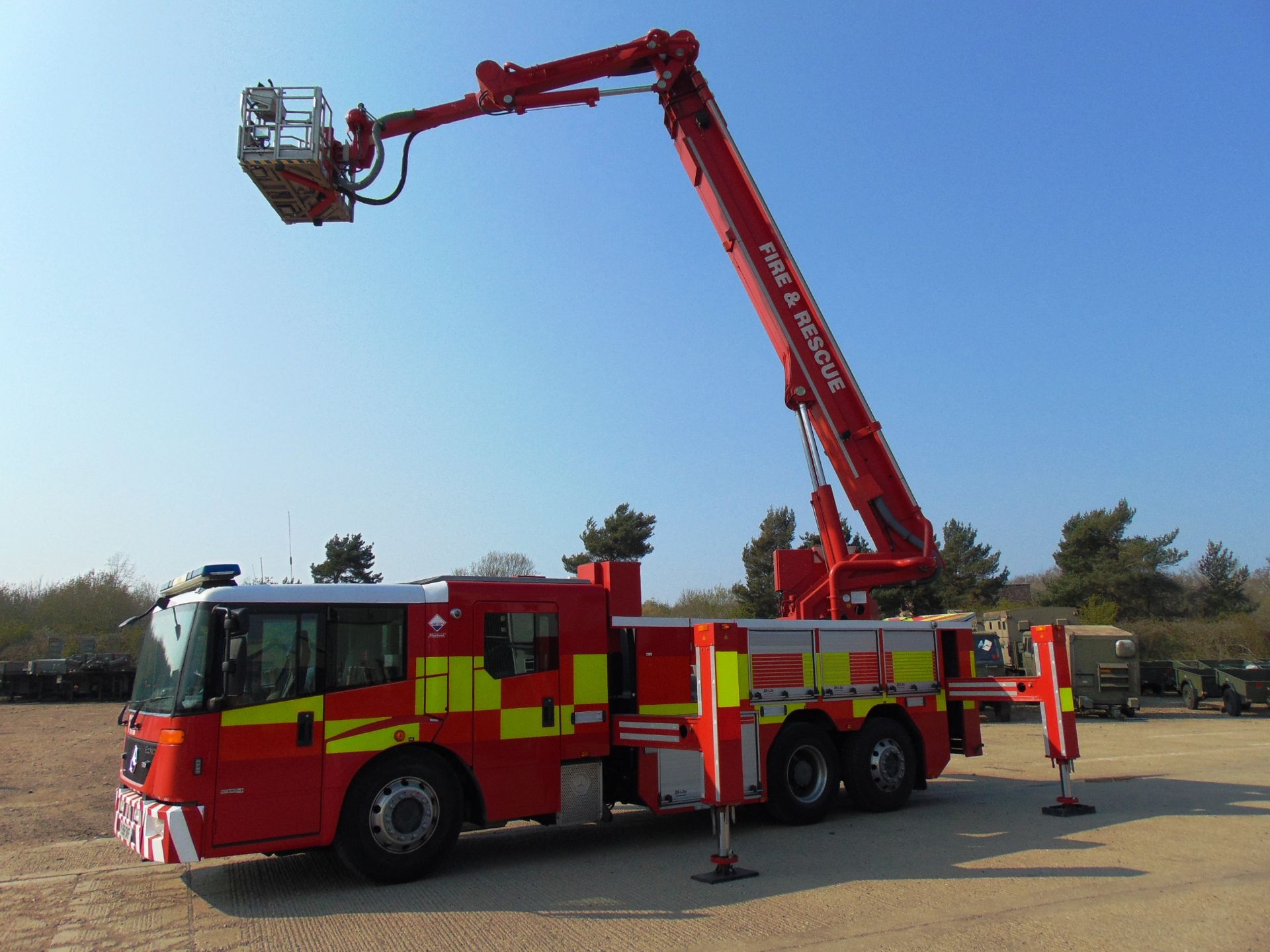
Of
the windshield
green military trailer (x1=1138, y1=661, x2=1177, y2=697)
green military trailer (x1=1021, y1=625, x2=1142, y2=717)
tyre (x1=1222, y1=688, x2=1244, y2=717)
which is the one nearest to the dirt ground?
the windshield

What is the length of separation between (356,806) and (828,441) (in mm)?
7667

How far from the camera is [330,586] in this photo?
24.4 feet

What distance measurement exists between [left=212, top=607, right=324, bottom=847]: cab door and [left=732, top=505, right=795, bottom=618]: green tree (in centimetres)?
3317

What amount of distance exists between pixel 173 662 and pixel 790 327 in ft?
27.9

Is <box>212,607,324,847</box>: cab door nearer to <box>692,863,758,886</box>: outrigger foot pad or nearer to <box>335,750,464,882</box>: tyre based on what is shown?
<box>335,750,464,882</box>: tyre

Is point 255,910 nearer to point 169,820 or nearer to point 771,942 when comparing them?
point 169,820

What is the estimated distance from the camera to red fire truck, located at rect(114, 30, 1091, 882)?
22.7 ft

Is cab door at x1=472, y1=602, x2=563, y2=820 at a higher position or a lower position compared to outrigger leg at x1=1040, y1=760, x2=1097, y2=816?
higher

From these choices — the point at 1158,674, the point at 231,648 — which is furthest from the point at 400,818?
the point at 1158,674

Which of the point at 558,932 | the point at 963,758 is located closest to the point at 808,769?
the point at 558,932

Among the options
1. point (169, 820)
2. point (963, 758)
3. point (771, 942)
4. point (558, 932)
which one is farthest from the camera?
point (963, 758)

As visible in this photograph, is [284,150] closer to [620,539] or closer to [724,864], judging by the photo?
[724,864]

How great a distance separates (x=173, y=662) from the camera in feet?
23.5

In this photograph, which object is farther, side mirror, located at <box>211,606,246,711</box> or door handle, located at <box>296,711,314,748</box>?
door handle, located at <box>296,711,314,748</box>
